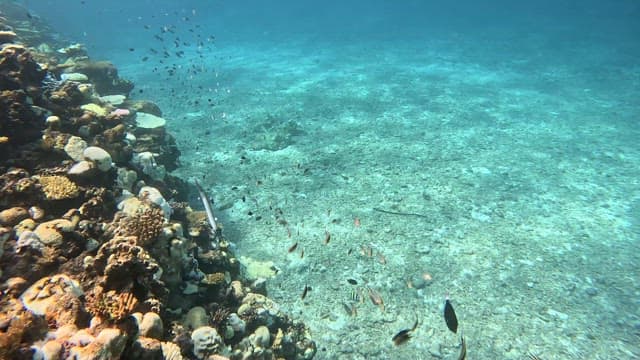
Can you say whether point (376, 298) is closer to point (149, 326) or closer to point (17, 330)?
point (149, 326)

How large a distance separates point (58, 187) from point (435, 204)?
25.5 feet

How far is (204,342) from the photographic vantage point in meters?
3.74

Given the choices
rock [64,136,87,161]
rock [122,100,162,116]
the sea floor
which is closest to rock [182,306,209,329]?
the sea floor

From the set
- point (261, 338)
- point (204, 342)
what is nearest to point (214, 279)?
point (261, 338)

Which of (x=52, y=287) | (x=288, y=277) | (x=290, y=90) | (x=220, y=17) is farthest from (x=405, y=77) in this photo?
(x=220, y=17)

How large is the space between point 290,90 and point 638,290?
15.8 metres

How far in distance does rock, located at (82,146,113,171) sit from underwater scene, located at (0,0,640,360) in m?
0.02

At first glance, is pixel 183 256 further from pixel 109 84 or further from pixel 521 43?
pixel 521 43

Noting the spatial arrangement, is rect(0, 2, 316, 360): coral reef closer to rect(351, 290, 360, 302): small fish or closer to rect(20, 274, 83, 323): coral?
rect(20, 274, 83, 323): coral

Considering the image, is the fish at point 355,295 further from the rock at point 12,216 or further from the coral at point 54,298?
the rock at point 12,216

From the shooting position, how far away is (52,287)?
3387 mm

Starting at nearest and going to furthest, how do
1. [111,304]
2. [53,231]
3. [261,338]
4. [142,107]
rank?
[111,304] < [53,231] < [261,338] < [142,107]

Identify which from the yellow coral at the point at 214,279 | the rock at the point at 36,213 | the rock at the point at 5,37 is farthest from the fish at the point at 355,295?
the rock at the point at 5,37

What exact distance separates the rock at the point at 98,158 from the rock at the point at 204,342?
3106 mm
